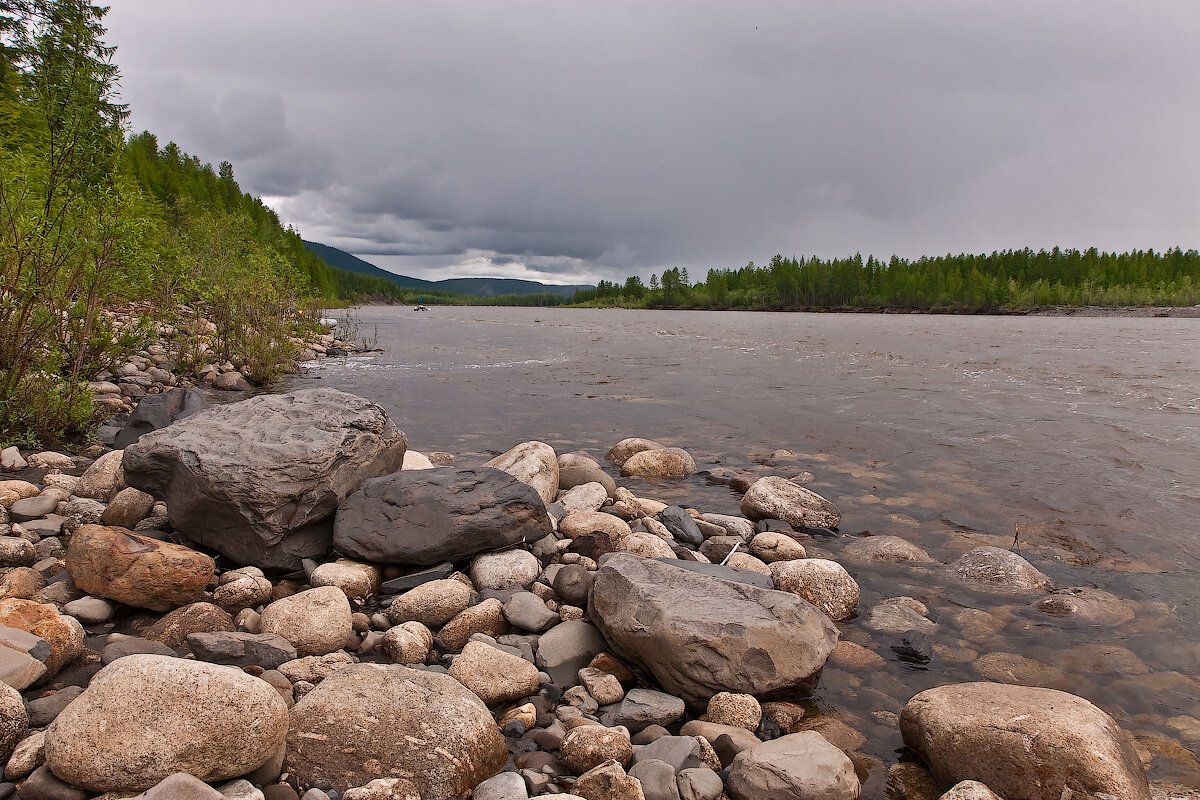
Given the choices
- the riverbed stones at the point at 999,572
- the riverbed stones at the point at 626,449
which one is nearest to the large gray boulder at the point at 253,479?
the riverbed stones at the point at 626,449

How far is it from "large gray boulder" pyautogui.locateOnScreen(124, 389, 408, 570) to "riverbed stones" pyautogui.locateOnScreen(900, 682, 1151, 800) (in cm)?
496

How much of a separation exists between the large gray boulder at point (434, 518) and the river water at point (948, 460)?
2.93 metres

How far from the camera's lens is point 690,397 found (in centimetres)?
1827

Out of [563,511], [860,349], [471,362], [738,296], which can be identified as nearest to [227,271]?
[471,362]

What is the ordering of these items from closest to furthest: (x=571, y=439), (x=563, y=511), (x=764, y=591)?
(x=764, y=591)
(x=563, y=511)
(x=571, y=439)

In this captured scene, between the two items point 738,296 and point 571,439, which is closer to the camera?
point 571,439

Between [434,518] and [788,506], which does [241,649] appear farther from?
[788,506]

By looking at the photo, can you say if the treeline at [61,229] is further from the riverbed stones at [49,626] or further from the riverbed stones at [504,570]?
the riverbed stones at [504,570]

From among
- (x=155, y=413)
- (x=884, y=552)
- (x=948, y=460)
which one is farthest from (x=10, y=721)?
(x=948, y=460)

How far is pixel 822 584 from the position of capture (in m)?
6.03

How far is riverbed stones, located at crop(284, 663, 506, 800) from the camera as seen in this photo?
3469 mm

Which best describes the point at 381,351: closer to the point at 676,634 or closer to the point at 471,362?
the point at 471,362

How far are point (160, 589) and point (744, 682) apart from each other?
4178 millimetres

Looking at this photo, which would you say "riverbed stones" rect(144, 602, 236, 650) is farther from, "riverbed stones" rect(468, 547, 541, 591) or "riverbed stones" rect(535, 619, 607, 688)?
"riverbed stones" rect(535, 619, 607, 688)
